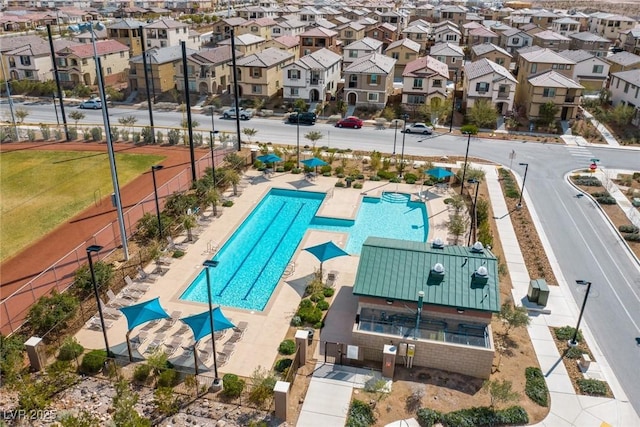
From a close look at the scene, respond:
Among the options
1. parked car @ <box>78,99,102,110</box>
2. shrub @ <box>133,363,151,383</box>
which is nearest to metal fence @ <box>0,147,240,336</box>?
shrub @ <box>133,363,151,383</box>

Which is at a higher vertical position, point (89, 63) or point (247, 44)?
point (247, 44)

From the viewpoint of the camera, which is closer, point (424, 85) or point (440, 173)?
point (440, 173)

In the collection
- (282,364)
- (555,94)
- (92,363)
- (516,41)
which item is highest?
(516,41)

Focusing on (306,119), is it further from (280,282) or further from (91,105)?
(280,282)

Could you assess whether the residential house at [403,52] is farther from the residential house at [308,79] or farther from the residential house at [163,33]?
the residential house at [163,33]

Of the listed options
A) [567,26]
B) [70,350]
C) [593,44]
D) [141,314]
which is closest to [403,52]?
[593,44]

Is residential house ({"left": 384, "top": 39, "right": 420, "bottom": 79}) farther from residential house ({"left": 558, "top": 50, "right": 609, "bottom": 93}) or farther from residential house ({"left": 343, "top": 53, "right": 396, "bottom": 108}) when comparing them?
residential house ({"left": 558, "top": 50, "right": 609, "bottom": 93})

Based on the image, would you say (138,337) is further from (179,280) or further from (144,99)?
(144,99)
